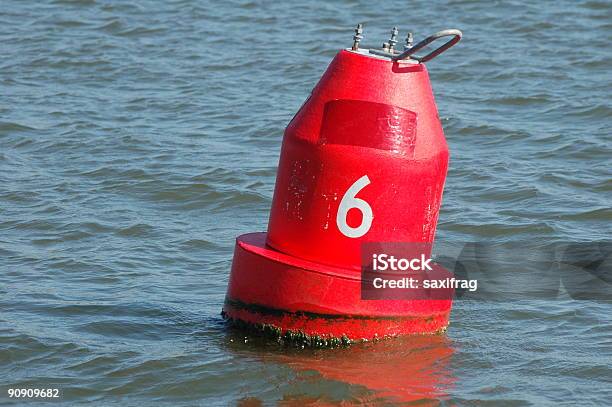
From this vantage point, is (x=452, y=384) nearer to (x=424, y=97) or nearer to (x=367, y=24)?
(x=424, y=97)

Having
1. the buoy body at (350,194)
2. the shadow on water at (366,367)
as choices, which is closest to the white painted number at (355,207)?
the buoy body at (350,194)

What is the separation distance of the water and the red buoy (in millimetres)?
198

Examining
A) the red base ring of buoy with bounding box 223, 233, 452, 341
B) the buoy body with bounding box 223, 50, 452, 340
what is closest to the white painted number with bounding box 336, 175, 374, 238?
the buoy body with bounding box 223, 50, 452, 340

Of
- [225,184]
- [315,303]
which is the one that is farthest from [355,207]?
[225,184]

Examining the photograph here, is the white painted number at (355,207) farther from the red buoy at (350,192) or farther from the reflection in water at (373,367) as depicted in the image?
the reflection in water at (373,367)

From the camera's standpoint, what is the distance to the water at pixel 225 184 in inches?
207

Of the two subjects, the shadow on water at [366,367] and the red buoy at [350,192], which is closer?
the shadow on water at [366,367]

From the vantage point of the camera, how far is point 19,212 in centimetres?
789

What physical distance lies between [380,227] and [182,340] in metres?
1.14

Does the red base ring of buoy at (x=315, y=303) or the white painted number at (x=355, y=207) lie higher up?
the white painted number at (x=355, y=207)

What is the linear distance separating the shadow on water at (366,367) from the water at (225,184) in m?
0.01

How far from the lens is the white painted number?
5.16 m

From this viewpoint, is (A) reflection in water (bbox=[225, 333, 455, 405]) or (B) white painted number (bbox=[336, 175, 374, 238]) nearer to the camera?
(A) reflection in water (bbox=[225, 333, 455, 405])

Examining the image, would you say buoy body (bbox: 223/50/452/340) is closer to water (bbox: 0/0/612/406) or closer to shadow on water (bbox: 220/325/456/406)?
shadow on water (bbox: 220/325/456/406)
